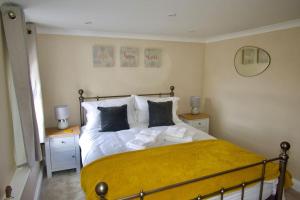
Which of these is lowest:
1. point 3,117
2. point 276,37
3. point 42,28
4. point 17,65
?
point 3,117

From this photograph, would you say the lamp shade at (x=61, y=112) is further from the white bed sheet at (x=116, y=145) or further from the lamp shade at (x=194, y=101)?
the lamp shade at (x=194, y=101)

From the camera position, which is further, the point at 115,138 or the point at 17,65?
the point at 115,138

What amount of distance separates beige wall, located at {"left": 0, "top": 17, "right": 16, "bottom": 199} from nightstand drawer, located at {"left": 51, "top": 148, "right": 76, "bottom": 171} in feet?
3.13

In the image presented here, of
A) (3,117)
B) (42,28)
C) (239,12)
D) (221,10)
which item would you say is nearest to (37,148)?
(3,117)

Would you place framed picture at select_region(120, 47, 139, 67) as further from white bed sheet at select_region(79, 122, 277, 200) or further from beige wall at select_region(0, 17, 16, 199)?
beige wall at select_region(0, 17, 16, 199)

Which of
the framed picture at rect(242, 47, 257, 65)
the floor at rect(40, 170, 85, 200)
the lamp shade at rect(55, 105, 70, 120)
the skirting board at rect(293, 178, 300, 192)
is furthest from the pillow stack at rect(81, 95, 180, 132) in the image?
the skirting board at rect(293, 178, 300, 192)

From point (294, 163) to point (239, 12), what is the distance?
2.11 meters

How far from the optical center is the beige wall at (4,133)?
65.8 inches

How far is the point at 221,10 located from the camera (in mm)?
2105

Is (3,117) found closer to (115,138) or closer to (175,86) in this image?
(115,138)

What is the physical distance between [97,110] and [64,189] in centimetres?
115

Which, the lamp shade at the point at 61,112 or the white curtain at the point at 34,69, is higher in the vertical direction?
the white curtain at the point at 34,69

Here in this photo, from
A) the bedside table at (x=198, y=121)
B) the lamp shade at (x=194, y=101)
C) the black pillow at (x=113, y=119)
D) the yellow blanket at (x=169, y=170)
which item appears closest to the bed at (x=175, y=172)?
the yellow blanket at (x=169, y=170)

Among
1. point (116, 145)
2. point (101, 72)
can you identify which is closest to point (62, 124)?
point (101, 72)
